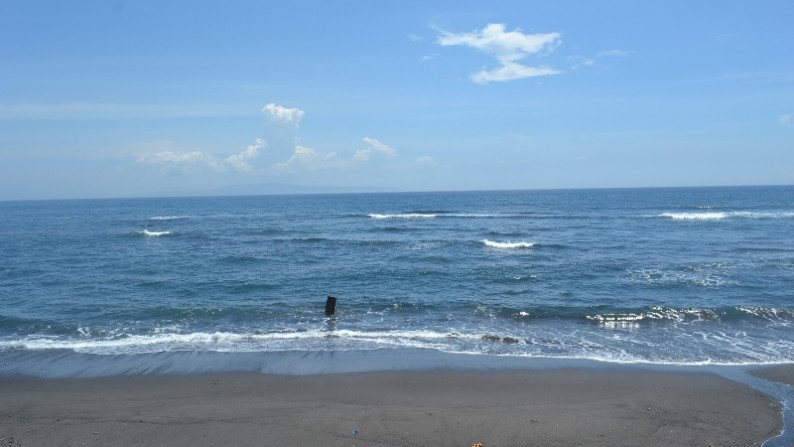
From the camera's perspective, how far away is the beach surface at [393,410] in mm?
10273

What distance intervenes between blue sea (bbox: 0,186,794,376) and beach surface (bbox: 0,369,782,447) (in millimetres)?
1296

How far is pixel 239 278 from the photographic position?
27.8 metres

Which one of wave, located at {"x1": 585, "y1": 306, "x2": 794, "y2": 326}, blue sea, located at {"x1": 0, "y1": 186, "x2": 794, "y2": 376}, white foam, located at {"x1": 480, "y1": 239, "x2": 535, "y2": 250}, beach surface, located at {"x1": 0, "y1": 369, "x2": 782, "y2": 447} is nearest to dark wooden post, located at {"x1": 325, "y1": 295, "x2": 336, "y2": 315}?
blue sea, located at {"x1": 0, "y1": 186, "x2": 794, "y2": 376}

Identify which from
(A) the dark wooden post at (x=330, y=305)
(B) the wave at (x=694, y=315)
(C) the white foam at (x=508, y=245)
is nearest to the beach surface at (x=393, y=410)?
(B) the wave at (x=694, y=315)

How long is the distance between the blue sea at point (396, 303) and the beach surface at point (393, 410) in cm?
130

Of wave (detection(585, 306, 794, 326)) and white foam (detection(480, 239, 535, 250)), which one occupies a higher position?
white foam (detection(480, 239, 535, 250))

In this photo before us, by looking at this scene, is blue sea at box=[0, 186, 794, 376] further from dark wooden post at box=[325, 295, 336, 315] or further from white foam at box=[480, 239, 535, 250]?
dark wooden post at box=[325, 295, 336, 315]

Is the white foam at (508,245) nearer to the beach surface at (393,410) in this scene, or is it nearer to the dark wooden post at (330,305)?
the dark wooden post at (330,305)

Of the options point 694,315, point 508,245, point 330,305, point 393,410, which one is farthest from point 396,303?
point 508,245

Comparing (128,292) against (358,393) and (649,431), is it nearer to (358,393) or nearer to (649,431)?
(358,393)

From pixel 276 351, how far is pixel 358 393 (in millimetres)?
4288

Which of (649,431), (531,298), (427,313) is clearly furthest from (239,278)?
(649,431)

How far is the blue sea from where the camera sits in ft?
51.5

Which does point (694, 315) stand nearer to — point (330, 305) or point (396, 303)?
point (396, 303)
